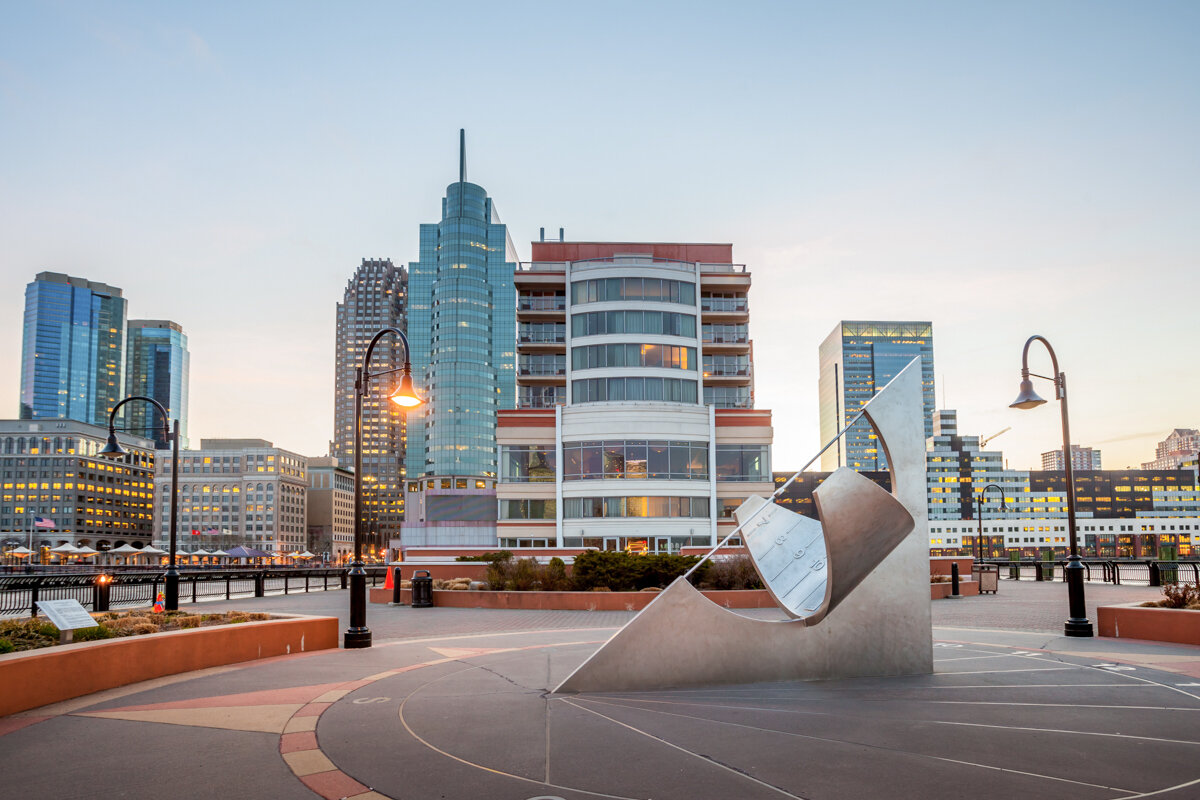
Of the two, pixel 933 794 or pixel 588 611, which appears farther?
pixel 588 611

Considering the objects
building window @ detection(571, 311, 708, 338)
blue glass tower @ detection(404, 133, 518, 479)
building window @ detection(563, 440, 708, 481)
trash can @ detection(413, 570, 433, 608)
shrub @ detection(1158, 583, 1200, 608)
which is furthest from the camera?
blue glass tower @ detection(404, 133, 518, 479)

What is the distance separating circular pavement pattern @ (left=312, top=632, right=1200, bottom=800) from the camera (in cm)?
596

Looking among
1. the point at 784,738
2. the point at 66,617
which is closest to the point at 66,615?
the point at 66,617

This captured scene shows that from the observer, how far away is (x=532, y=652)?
13742 mm

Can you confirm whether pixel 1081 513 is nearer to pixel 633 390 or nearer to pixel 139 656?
pixel 633 390

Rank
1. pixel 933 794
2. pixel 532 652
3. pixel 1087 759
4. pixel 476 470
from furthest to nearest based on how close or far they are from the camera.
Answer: pixel 476 470
pixel 532 652
pixel 1087 759
pixel 933 794

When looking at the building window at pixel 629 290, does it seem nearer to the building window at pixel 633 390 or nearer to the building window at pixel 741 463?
the building window at pixel 633 390

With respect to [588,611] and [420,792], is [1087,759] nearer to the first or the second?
[420,792]

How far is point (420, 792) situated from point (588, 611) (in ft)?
54.7

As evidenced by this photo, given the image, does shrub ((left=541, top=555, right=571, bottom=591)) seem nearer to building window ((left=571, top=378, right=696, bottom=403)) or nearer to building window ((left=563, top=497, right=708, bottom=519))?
building window ((left=563, top=497, right=708, bottom=519))

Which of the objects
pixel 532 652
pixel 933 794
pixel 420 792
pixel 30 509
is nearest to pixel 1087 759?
pixel 933 794

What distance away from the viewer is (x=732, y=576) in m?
23.5

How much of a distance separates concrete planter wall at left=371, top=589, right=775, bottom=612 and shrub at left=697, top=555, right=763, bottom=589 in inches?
37.6

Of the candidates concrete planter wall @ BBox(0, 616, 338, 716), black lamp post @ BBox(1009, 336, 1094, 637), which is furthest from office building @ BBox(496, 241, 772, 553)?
concrete planter wall @ BBox(0, 616, 338, 716)
